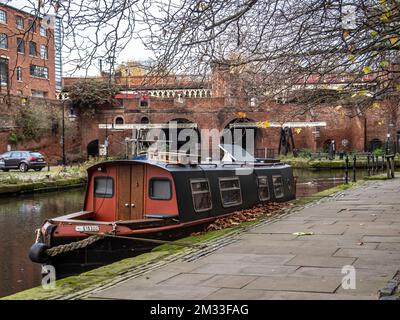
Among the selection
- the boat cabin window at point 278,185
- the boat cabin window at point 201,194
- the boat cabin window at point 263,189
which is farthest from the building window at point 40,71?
the boat cabin window at point 278,185

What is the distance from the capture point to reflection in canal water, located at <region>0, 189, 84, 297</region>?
9.02 m

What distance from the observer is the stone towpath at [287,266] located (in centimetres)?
497

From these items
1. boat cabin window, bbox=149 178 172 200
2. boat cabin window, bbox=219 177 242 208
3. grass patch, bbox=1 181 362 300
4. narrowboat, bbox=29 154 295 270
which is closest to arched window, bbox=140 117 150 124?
narrowboat, bbox=29 154 295 270

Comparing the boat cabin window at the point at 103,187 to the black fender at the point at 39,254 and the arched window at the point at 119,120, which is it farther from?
the arched window at the point at 119,120

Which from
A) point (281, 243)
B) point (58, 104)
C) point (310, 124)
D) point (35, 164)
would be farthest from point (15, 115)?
point (281, 243)

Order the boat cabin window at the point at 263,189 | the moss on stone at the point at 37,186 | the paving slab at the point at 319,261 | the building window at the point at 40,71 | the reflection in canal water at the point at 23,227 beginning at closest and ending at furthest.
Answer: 1. the building window at the point at 40,71
2. the paving slab at the point at 319,261
3. the reflection in canal water at the point at 23,227
4. the boat cabin window at the point at 263,189
5. the moss on stone at the point at 37,186

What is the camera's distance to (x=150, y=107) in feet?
131

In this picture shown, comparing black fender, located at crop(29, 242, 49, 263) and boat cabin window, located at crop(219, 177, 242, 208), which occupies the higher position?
boat cabin window, located at crop(219, 177, 242, 208)

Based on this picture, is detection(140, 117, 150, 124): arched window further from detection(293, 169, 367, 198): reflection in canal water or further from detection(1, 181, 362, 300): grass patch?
detection(1, 181, 362, 300): grass patch

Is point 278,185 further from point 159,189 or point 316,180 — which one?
point 316,180

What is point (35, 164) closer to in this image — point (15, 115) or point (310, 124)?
point (15, 115)

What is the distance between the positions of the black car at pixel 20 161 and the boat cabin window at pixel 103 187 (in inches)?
749

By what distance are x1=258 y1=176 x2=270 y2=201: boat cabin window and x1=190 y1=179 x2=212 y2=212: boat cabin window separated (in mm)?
2607

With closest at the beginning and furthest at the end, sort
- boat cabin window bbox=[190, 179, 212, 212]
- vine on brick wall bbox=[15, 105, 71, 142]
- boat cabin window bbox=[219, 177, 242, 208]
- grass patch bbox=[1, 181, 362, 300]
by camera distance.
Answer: grass patch bbox=[1, 181, 362, 300] < boat cabin window bbox=[190, 179, 212, 212] < boat cabin window bbox=[219, 177, 242, 208] < vine on brick wall bbox=[15, 105, 71, 142]
